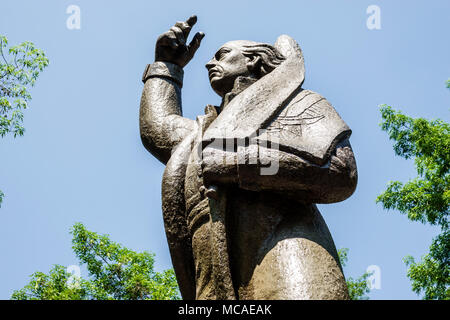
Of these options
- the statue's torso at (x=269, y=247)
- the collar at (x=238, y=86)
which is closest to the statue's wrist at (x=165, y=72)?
the collar at (x=238, y=86)

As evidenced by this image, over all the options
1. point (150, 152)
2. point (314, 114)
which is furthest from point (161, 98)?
point (314, 114)

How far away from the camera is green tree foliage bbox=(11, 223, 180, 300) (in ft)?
43.9

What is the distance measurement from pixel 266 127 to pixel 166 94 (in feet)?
4.44

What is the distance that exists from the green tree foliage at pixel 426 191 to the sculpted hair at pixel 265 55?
7683 millimetres

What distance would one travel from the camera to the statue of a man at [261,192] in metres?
4.11

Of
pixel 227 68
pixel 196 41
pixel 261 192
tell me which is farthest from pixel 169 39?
pixel 261 192

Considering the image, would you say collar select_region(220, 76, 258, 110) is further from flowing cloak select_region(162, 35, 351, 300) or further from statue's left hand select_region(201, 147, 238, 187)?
statue's left hand select_region(201, 147, 238, 187)

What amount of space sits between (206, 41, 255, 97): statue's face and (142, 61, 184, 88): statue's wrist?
1.68 ft

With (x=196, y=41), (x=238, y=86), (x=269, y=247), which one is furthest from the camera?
(x=196, y=41)

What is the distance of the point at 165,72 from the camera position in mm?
5566

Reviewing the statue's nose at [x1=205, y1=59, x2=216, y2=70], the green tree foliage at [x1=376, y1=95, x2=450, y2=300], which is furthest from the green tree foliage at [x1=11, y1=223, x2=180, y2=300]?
the statue's nose at [x1=205, y1=59, x2=216, y2=70]

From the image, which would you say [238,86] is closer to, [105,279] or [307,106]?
[307,106]

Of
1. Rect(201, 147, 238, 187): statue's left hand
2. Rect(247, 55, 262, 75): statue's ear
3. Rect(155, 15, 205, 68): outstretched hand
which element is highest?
Rect(155, 15, 205, 68): outstretched hand

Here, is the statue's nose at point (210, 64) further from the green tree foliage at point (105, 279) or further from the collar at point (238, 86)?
the green tree foliage at point (105, 279)
